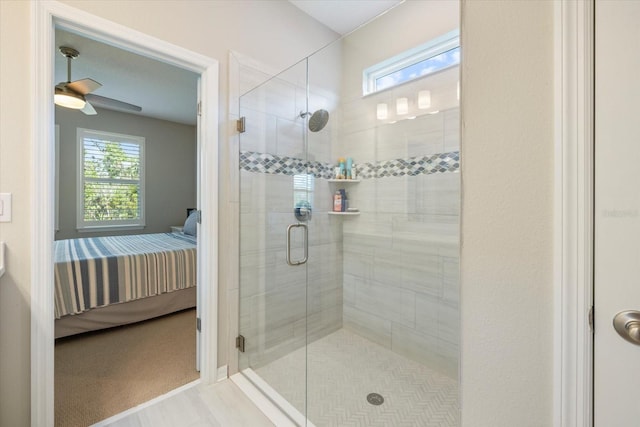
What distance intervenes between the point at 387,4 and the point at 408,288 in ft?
7.52

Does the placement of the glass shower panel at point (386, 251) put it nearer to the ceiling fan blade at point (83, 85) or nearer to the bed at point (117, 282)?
the bed at point (117, 282)

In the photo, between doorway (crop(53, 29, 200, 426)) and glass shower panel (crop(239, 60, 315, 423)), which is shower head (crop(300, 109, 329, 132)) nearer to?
glass shower panel (crop(239, 60, 315, 423))

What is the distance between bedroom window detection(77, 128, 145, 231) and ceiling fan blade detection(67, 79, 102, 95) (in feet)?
7.15

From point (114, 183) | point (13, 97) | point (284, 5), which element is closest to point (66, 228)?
point (114, 183)

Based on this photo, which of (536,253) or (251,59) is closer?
(536,253)

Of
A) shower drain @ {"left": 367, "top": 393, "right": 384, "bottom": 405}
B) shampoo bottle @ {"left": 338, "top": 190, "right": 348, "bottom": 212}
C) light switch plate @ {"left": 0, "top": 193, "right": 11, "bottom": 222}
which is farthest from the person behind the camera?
shampoo bottle @ {"left": 338, "top": 190, "right": 348, "bottom": 212}

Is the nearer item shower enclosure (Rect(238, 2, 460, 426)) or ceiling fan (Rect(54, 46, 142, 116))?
shower enclosure (Rect(238, 2, 460, 426))

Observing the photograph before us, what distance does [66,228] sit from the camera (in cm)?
412

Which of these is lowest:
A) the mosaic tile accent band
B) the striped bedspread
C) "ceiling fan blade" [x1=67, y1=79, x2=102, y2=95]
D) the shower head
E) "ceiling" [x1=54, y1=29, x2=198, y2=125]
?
the striped bedspread

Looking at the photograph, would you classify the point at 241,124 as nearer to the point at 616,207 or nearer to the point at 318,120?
the point at 318,120

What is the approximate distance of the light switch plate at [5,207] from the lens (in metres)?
1.16

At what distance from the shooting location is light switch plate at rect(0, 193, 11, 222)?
116cm

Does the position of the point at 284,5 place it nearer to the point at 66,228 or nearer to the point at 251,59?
the point at 251,59

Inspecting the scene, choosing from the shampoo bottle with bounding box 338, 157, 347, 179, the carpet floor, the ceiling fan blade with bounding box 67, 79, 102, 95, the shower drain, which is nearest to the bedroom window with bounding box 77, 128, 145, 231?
the ceiling fan blade with bounding box 67, 79, 102, 95
